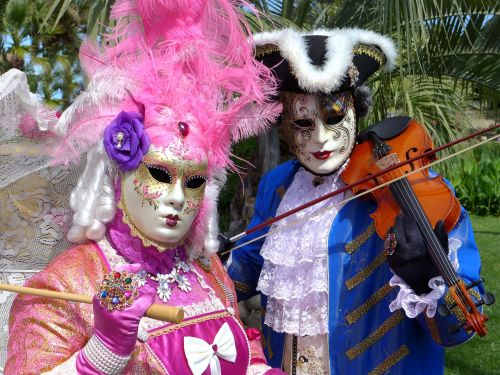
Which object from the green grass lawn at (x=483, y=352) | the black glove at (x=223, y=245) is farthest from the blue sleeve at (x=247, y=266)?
the green grass lawn at (x=483, y=352)

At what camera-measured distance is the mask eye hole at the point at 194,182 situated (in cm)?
219

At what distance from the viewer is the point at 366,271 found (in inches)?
105

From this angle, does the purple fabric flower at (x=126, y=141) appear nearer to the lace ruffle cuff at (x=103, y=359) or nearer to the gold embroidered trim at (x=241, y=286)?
the lace ruffle cuff at (x=103, y=359)

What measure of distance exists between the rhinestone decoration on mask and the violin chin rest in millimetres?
195

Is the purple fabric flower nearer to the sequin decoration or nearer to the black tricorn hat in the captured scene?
the sequin decoration

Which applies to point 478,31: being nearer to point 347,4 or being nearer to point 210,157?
point 347,4

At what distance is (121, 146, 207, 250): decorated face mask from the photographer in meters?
2.12

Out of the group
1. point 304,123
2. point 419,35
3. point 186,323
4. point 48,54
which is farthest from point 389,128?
point 48,54

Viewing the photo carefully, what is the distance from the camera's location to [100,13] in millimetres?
3309

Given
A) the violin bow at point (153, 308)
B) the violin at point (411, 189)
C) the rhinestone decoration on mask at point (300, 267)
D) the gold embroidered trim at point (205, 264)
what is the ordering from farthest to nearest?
1. the rhinestone decoration on mask at point (300, 267)
2. the gold embroidered trim at point (205, 264)
3. the violin at point (411, 189)
4. the violin bow at point (153, 308)

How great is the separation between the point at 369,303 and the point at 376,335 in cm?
13

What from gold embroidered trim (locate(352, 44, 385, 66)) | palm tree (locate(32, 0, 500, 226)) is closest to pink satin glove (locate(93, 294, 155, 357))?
gold embroidered trim (locate(352, 44, 385, 66))

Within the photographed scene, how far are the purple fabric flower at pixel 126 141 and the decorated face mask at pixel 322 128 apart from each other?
80 cm

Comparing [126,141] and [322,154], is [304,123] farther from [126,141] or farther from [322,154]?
[126,141]
